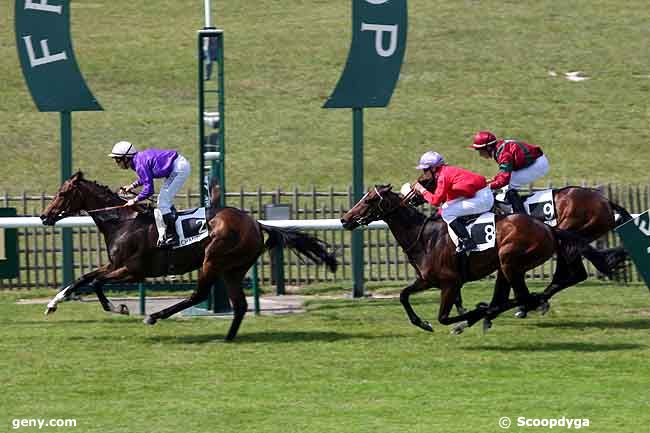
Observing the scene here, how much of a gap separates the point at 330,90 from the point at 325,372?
25.0m

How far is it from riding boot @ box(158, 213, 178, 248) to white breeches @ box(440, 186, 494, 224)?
273cm

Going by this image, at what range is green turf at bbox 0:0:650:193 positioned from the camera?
30.5 m

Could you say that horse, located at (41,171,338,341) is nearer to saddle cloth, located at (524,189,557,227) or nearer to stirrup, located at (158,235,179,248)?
stirrup, located at (158,235,179,248)

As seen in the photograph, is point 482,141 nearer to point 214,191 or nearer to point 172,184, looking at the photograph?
point 214,191

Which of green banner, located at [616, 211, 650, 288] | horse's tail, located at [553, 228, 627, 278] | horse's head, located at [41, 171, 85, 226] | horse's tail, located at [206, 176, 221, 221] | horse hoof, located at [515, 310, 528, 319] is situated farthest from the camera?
horse's tail, located at [206, 176, 221, 221]

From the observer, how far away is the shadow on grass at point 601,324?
13930 millimetres

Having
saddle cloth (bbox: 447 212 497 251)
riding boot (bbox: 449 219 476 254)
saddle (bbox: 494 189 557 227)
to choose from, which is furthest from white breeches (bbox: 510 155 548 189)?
riding boot (bbox: 449 219 476 254)

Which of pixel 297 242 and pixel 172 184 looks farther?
pixel 297 242

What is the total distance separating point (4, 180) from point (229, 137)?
6.17m

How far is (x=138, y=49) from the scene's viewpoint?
130ft

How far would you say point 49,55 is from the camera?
16.4 meters

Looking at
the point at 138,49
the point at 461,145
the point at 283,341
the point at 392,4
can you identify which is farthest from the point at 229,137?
the point at 283,341

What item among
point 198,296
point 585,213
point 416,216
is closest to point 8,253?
point 198,296

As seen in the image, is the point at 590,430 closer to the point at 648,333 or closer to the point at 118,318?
the point at 648,333
